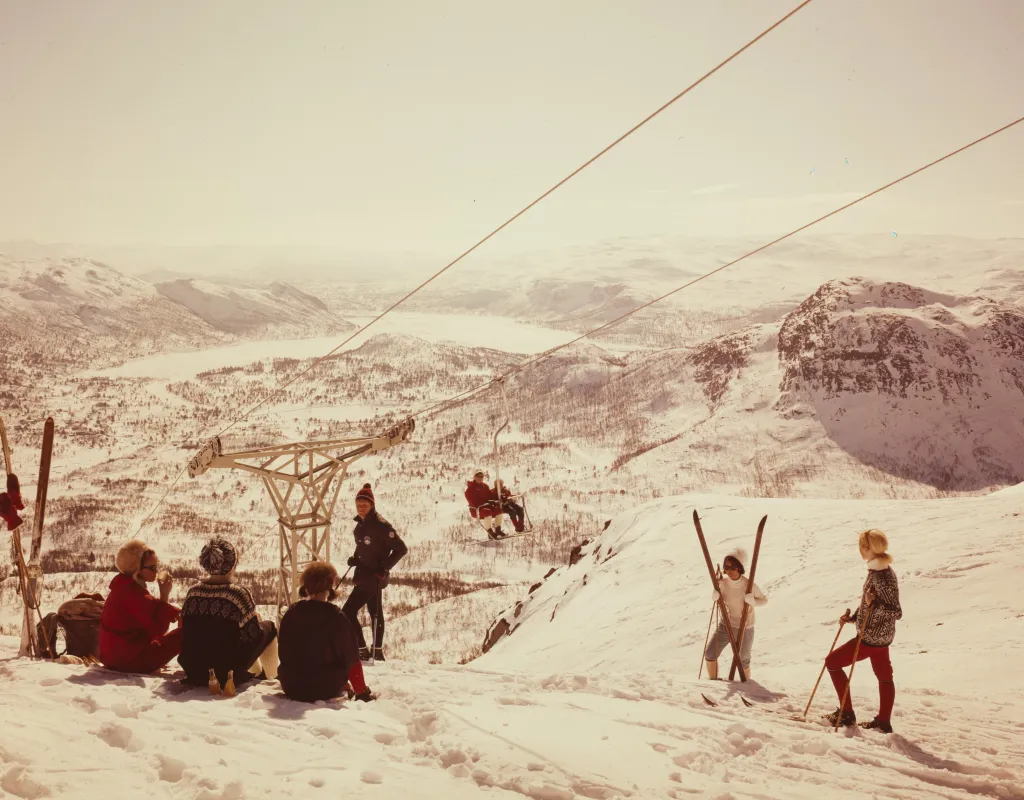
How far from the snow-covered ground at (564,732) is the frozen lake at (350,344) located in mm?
112925

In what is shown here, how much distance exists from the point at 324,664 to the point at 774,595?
9656mm

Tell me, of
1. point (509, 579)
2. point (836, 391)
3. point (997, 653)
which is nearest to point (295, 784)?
point (997, 653)

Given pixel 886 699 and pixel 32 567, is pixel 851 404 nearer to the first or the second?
pixel 886 699

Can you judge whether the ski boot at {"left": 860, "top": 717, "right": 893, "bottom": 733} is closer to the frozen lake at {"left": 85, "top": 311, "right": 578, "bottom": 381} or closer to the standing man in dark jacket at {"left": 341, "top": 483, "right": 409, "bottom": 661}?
the standing man in dark jacket at {"left": 341, "top": 483, "right": 409, "bottom": 661}

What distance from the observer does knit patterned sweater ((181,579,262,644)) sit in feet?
21.6

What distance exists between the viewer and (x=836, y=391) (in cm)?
5034

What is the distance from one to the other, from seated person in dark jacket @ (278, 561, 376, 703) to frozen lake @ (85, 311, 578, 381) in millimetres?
113204

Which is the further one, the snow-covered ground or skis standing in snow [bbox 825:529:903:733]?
skis standing in snow [bbox 825:529:903:733]

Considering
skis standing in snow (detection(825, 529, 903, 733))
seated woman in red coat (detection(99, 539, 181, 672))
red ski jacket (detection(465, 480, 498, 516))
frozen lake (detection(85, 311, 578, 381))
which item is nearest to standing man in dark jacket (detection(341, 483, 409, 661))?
seated woman in red coat (detection(99, 539, 181, 672))

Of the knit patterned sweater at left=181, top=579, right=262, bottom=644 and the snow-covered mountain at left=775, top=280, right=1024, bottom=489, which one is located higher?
the snow-covered mountain at left=775, top=280, right=1024, bottom=489

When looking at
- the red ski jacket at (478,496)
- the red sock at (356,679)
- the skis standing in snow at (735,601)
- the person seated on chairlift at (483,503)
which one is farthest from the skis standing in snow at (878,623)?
the red ski jacket at (478,496)

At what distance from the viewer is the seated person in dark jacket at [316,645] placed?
21.2 ft

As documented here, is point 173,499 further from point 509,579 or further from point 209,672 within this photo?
point 209,672

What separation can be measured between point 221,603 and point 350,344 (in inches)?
5728
